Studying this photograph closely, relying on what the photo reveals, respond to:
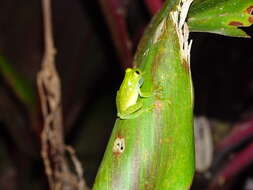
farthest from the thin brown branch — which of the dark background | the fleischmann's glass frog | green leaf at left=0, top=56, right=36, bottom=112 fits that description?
the fleischmann's glass frog

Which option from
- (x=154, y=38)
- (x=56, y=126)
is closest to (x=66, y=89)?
(x=56, y=126)

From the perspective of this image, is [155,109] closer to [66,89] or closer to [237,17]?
[237,17]

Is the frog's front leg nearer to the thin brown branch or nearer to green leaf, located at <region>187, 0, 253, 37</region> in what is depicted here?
green leaf, located at <region>187, 0, 253, 37</region>

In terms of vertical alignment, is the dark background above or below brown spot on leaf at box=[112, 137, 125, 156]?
below

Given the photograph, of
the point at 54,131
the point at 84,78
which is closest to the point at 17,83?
the point at 54,131

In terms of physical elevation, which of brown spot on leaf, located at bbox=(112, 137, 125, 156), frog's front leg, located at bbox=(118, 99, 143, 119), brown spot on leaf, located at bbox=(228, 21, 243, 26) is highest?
brown spot on leaf, located at bbox=(228, 21, 243, 26)

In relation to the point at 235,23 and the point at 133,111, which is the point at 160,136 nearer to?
the point at 133,111
